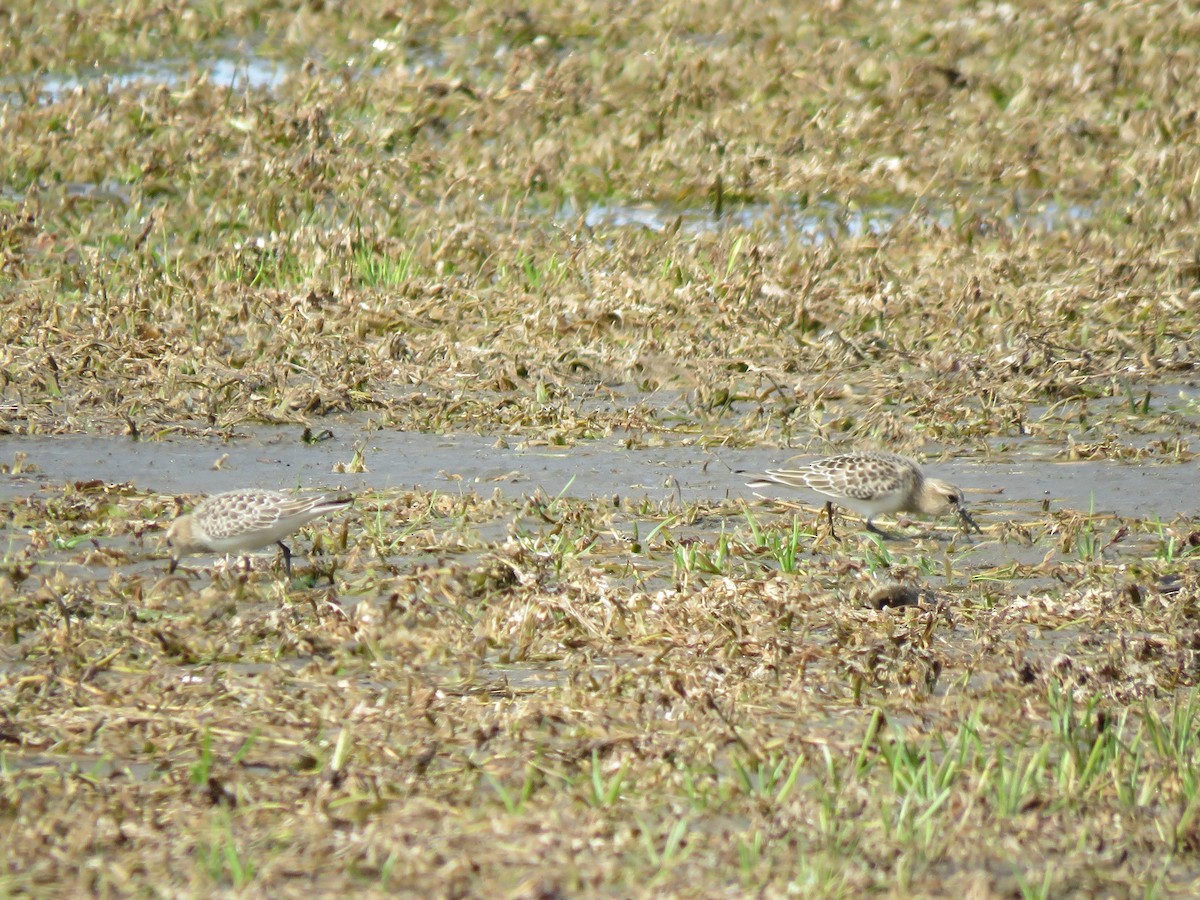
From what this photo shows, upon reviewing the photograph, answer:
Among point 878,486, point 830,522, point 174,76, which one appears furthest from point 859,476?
point 174,76

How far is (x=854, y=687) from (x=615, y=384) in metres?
4.67

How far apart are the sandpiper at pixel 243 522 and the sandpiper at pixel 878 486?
2137 mm

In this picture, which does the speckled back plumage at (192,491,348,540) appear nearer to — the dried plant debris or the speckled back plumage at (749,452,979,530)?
the dried plant debris

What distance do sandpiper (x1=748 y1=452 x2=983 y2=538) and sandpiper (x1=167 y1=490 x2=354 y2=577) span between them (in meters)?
2.14

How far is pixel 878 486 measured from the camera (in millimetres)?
8211

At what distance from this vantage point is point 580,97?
1536 centimetres

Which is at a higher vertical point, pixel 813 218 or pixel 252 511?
pixel 813 218

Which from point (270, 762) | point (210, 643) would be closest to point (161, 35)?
point (210, 643)

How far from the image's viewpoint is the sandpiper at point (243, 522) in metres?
7.34

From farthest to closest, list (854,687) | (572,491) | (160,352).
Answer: (160,352) → (572,491) → (854,687)

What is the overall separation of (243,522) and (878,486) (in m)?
2.74

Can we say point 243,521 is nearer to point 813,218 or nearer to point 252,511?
point 252,511

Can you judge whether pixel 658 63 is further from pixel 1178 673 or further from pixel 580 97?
pixel 1178 673

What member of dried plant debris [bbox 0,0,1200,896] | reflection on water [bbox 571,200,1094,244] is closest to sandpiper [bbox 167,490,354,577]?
dried plant debris [bbox 0,0,1200,896]
